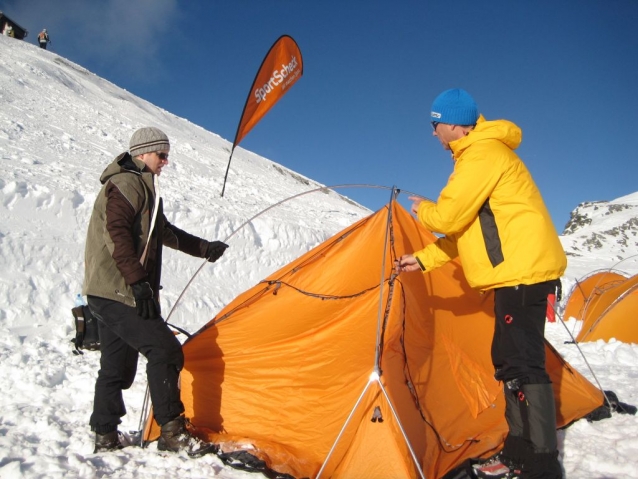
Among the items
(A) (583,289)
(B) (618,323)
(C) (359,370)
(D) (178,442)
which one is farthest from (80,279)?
(A) (583,289)

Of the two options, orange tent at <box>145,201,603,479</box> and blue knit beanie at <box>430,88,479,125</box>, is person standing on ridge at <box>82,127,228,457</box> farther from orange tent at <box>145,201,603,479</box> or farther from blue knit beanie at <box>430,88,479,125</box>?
blue knit beanie at <box>430,88,479,125</box>

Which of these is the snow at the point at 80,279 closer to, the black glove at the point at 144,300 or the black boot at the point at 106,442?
the black boot at the point at 106,442

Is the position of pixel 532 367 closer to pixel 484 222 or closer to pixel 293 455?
pixel 484 222

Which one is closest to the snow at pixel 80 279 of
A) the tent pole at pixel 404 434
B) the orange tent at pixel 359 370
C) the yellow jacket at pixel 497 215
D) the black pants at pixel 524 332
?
the orange tent at pixel 359 370

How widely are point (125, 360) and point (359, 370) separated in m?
1.58

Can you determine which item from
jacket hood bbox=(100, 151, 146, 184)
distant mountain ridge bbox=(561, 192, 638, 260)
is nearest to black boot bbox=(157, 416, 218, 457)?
jacket hood bbox=(100, 151, 146, 184)

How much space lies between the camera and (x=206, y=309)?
728 cm

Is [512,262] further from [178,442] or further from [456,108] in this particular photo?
[178,442]

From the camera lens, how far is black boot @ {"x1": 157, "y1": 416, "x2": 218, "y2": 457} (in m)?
2.96

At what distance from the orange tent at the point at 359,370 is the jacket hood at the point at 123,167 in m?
1.33

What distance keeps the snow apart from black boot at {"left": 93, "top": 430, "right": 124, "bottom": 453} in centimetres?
7

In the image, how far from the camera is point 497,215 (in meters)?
2.72

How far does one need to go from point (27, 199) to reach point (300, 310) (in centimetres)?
574

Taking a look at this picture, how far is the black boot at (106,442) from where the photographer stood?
3.04 metres
